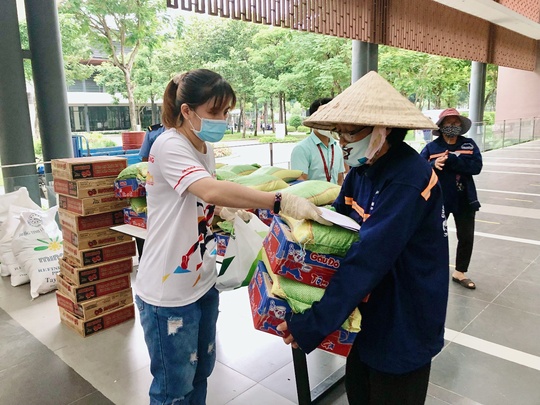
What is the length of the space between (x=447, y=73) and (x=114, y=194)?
1771 cm

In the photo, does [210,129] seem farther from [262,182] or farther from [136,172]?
[136,172]

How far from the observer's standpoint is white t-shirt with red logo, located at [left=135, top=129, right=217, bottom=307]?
139 centimetres

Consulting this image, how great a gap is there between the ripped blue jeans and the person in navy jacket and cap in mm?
2394

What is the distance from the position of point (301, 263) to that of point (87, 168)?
2.22 meters

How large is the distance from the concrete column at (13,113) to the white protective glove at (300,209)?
4125 millimetres

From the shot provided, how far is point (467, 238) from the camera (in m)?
Answer: 3.60

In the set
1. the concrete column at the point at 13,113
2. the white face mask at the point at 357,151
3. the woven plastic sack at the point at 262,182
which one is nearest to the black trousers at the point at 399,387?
the white face mask at the point at 357,151

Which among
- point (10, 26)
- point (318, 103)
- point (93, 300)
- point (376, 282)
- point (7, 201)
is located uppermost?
point (10, 26)

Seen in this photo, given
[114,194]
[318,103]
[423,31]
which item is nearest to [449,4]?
[423,31]

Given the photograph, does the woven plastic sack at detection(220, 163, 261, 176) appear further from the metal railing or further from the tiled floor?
the tiled floor

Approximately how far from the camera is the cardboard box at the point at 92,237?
291cm

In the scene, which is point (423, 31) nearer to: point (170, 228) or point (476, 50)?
point (476, 50)

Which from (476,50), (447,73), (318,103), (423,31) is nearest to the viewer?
(318,103)

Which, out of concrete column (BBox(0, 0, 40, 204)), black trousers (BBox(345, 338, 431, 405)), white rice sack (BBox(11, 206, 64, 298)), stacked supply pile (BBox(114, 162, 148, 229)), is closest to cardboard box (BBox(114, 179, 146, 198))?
stacked supply pile (BBox(114, 162, 148, 229))
